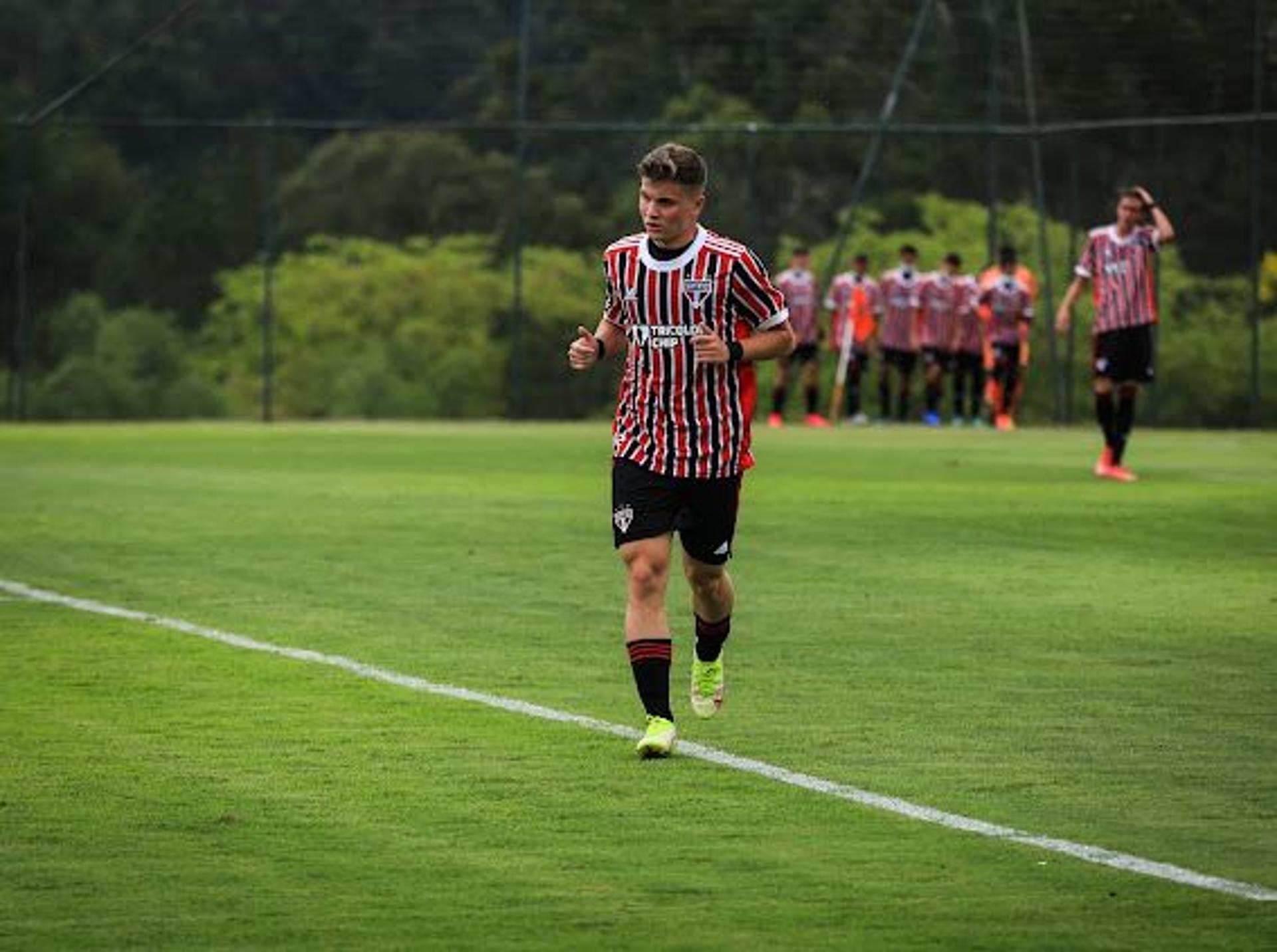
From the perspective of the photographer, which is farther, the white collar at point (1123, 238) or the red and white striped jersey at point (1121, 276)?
the white collar at point (1123, 238)

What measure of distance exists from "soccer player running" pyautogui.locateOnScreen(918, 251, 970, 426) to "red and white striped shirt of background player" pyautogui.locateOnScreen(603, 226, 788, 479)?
3446 centimetres

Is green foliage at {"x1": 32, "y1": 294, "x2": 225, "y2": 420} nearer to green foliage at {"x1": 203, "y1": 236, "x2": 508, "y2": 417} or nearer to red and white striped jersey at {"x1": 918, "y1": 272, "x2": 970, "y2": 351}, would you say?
green foliage at {"x1": 203, "y1": 236, "x2": 508, "y2": 417}

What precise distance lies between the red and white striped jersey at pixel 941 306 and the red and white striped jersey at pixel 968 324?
0.01 metres

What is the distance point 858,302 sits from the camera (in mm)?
45875

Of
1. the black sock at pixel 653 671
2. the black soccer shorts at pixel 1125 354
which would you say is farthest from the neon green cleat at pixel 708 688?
the black soccer shorts at pixel 1125 354

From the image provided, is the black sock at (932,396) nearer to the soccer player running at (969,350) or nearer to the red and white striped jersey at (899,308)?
the soccer player running at (969,350)

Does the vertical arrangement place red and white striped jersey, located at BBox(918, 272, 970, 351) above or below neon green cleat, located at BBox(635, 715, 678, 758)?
above

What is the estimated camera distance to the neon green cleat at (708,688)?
36.2ft

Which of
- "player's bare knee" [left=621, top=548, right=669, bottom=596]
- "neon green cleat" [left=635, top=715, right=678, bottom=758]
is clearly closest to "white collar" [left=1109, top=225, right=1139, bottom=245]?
"player's bare knee" [left=621, top=548, right=669, bottom=596]

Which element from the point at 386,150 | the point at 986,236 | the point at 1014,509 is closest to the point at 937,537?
the point at 1014,509

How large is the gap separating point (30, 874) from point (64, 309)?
42.0 m

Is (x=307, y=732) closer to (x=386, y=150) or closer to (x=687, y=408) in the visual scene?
(x=687, y=408)

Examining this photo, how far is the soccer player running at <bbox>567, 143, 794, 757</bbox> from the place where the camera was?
10.5 m

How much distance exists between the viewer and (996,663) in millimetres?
12969
